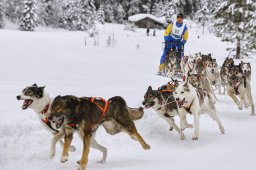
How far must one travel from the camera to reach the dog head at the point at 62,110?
4223 millimetres

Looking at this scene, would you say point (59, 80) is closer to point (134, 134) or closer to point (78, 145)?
point (78, 145)

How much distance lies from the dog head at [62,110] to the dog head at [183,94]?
1.95 m

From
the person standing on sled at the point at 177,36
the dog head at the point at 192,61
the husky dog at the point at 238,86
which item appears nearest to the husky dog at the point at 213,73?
the dog head at the point at 192,61

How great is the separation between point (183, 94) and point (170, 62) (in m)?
7.22

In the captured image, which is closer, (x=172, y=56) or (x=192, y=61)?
(x=192, y=61)

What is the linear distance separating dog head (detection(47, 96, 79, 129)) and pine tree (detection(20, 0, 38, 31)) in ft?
128

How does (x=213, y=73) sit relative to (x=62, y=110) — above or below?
below

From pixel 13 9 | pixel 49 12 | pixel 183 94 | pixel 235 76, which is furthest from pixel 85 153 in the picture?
pixel 13 9

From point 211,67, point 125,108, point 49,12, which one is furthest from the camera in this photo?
point 49,12

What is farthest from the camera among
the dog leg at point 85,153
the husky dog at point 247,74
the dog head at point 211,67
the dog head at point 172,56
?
the dog head at point 172,56

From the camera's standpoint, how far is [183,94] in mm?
5738

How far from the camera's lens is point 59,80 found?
1009 cm

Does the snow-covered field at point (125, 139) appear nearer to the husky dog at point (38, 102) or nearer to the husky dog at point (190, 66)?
the husky dog at point (38, 102)

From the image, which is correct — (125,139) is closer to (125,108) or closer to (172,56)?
(125,108)
